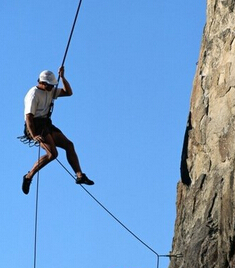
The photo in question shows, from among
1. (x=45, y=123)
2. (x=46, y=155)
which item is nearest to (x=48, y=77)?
(x=45, y=123)

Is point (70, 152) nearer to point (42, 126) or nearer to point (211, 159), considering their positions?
point (42, 126)

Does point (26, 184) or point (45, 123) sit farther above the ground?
point (45, 123)

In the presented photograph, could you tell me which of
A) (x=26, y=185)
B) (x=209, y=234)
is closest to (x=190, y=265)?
(x=209, y=234)

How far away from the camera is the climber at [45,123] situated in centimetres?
4181

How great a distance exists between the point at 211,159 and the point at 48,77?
5.16m

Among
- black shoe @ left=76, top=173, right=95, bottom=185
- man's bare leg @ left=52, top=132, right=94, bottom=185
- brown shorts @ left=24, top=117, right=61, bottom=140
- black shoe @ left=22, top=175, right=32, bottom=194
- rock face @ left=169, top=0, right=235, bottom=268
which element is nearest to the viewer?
black shoe @ left=76, top=173, right=95, bottom=185

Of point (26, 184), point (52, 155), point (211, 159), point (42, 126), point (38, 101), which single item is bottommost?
point (26, 184)

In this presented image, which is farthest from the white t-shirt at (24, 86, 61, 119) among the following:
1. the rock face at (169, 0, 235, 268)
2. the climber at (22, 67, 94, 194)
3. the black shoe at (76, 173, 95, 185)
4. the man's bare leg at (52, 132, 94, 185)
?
the rock face at (169, 0, 235, 268)

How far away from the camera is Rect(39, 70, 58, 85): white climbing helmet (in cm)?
4181

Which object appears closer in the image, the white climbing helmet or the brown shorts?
the white climbing helmet

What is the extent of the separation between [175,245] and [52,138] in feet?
17.4

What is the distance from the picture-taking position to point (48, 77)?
41.8 metres

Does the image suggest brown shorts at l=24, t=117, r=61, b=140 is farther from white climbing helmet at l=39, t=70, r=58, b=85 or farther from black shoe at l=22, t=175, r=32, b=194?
black shoe at l=22, t=175, r=32, b=194

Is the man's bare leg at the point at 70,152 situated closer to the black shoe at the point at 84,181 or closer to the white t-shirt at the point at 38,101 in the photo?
the black shoe at the point at 84,181
